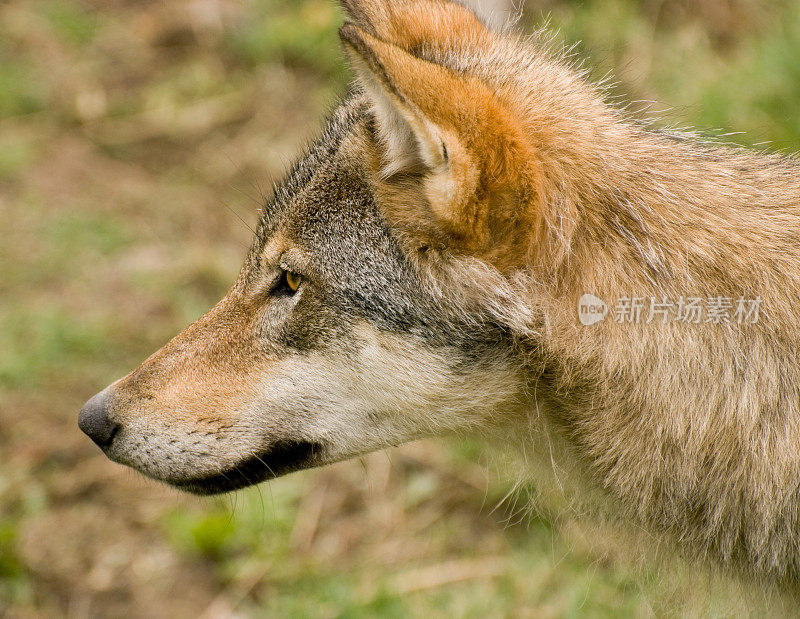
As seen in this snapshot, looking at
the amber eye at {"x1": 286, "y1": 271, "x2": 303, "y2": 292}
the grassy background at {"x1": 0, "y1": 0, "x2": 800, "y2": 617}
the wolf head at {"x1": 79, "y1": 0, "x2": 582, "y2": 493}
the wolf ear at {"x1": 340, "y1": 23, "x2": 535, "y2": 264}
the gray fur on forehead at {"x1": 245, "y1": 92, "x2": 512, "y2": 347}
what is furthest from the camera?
the grassy background at {"x1": 0, "y1": 0, "x2": 800, "y2": 617}

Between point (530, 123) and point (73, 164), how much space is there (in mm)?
5313

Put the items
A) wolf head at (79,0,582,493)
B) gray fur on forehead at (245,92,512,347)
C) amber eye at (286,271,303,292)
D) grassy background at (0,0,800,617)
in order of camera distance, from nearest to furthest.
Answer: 1. wolf head at (79,0,582,493)
2. gray fur on forehead at (245,92,512,347)
3. amber eye at (286,271,303,292)
4. grassy background at (0,0,800,617)

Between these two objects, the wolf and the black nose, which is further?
the black nose

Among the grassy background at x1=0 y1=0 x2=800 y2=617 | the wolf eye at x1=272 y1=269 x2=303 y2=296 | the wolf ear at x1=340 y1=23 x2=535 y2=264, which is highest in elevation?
the wolf ear at x1=340 y1=23 x2=535 y2=264

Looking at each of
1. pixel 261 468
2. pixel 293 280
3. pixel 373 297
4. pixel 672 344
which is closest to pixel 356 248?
pixel 373 297

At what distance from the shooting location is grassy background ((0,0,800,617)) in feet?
14.1

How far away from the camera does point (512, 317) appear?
2.75m

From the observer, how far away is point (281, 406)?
3.05 metres

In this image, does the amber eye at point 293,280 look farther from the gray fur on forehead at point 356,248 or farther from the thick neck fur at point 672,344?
the thick neck fur at point 672,344

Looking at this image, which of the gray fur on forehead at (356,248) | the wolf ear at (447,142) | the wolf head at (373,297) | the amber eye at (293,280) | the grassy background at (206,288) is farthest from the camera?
the grassy background at (206,288)

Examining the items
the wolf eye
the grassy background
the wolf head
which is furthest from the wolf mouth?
the grassy background

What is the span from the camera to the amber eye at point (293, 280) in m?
3.11

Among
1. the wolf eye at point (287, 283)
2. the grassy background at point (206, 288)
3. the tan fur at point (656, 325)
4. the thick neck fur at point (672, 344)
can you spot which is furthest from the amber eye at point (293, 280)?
the grassy background at point (206, 288)

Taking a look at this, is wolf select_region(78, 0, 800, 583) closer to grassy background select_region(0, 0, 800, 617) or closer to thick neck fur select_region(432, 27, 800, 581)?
thick neck fur select_region(432, 27, 800, 581)
